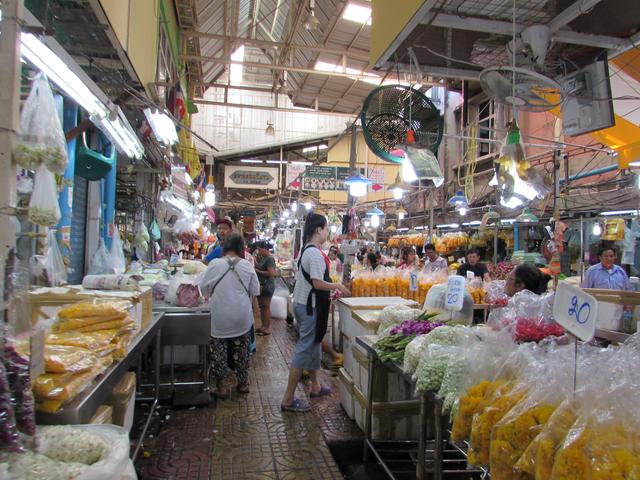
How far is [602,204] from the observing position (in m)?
8.88

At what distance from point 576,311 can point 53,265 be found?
348 cm

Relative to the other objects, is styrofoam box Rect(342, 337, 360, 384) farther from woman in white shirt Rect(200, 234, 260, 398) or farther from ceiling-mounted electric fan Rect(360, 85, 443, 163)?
ceiling-mounted electric fan Rect(360, 85, 443, 163)

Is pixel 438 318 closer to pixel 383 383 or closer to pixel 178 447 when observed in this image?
pixel 383 383

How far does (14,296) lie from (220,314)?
120 inches

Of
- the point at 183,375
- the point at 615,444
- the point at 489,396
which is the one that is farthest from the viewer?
the point at 183,375

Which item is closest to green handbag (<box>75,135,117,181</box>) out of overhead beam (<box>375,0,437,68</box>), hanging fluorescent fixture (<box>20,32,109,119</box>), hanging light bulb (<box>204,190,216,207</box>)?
hanging fluorescent fixture (<box>20,32,109,119</box>)

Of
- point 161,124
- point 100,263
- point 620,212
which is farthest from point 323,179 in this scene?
point 100,263

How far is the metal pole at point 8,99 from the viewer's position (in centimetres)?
184

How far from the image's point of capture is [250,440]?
3928mm

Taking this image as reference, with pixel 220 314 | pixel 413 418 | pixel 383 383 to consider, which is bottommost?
pixel 413 418

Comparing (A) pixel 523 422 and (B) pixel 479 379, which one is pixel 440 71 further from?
(A) pixel 523 422

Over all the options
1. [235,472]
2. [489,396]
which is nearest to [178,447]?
[235,472]

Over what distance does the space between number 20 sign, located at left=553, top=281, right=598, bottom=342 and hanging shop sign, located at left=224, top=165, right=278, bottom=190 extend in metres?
13.9

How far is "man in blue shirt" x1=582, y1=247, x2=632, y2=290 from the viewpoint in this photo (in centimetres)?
703
